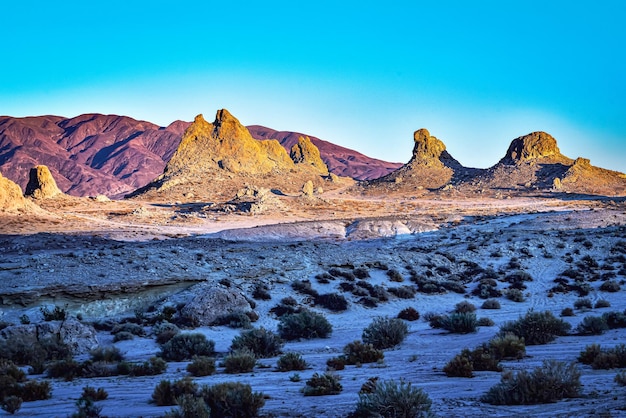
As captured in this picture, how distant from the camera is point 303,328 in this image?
14492 millimetres

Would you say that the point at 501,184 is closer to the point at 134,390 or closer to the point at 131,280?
the point at 131,280

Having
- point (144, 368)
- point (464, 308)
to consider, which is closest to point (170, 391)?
point (144, 368)

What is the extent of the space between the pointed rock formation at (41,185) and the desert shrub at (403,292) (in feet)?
196

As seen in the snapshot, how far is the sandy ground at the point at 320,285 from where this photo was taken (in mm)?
7270

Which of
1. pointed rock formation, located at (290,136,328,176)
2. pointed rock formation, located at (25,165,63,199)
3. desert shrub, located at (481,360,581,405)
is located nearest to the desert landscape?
desert shrub, located at (481,360,581,405)

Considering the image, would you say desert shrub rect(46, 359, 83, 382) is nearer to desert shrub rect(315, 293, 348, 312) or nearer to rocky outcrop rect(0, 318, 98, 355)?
rocky outcrop rect(0, 318, 98, 355)

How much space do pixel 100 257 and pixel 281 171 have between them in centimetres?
9825

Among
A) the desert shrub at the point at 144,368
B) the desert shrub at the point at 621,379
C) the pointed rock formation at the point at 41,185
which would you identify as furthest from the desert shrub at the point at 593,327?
the pointed rock formation at the point at 41,185

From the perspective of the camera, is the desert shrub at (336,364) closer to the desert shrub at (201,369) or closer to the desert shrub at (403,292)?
the desert shrub at (201,369)

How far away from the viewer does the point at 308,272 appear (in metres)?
23.3

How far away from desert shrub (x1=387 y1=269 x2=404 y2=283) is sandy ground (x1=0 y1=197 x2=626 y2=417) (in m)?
0.27

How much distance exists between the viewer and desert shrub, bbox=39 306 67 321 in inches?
608

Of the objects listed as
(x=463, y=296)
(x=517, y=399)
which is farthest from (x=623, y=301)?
(x=517, y=399)

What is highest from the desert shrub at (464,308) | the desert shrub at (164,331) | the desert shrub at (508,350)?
the desert shrub at (508,350)
